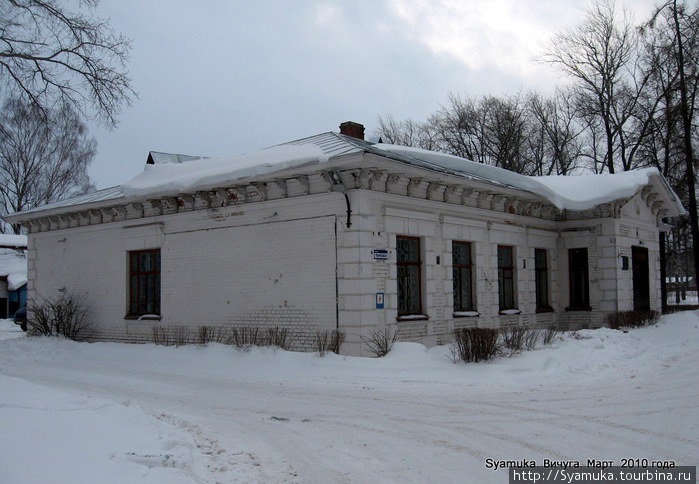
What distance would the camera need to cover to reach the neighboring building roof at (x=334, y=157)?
14.1 meters

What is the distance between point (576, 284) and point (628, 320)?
321 cm

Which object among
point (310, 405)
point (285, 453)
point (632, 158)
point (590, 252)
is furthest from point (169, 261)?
point (632, 158)

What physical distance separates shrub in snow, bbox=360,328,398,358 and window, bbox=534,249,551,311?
854cm

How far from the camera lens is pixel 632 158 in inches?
1268

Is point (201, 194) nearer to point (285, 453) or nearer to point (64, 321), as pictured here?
point (64, 321)

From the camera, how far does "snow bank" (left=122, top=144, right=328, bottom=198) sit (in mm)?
13758

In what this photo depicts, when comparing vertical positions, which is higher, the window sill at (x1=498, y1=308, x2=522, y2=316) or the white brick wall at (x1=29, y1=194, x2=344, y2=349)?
the white brick wall at (x1=29, y1=194, x2=344, y2=349)

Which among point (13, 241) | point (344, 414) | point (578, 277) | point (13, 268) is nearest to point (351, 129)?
point (578, 277)

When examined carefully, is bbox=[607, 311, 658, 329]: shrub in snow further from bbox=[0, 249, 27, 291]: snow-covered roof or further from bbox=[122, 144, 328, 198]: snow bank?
bbox=[0, 249, 27, 291]: snow-covered roof

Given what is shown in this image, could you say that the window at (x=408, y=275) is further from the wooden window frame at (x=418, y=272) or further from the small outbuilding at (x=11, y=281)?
the small outbuilding at (x=11, y=281)

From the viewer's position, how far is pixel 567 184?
2100 centimetres

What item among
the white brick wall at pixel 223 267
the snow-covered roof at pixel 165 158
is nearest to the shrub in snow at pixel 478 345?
the white brick wall at pixel 223 267

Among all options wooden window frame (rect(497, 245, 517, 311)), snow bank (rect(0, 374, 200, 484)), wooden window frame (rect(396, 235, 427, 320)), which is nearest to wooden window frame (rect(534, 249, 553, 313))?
wooden window frame (rect(497, 245, 517, 311))

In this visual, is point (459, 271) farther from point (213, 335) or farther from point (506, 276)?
point (213, 335)
